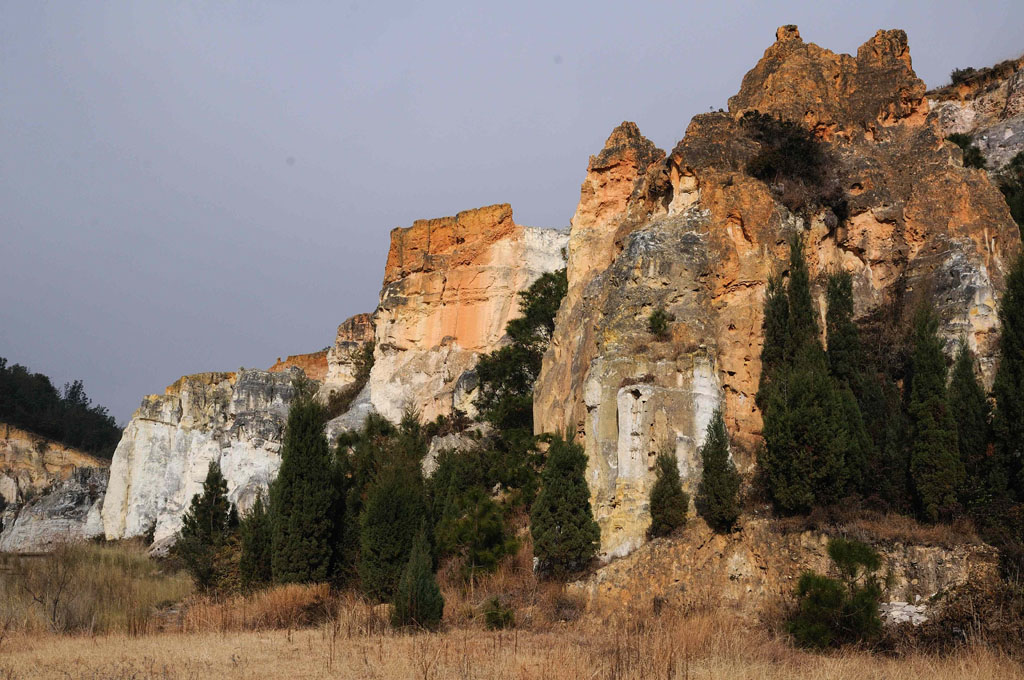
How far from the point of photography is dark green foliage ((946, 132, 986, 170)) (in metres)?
24.6

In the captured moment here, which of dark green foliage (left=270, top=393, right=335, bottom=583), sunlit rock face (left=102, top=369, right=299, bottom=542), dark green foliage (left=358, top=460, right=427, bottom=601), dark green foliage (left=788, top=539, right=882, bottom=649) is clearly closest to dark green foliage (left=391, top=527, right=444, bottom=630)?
dark green foliage (left=358, top=460, right=427, bottom=601)

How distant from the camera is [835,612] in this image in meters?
10.1

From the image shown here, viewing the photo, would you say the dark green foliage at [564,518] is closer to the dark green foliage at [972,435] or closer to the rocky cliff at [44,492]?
the dark green foliage at [972,435]

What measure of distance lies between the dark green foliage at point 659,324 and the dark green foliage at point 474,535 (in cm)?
431

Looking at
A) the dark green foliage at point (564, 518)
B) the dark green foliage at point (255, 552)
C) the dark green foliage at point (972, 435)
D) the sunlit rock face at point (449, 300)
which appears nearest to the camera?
the dark green foliage at point (972, 435)

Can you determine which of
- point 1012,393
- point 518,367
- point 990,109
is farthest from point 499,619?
point 990,109

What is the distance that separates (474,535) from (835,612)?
6688mm

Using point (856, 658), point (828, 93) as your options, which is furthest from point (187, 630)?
point (828, 93)

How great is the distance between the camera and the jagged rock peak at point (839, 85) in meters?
17.9

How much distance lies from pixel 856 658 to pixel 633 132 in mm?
16923

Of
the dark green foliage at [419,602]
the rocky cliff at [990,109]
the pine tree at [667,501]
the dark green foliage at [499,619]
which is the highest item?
the rocky cliff at [990,109]

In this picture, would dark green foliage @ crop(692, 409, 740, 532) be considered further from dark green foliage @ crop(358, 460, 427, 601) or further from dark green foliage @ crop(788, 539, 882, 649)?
dark green foliage @ crop(358, 460, 427, 601)

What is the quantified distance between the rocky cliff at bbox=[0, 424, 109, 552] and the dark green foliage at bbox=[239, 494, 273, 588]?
74.2 ft

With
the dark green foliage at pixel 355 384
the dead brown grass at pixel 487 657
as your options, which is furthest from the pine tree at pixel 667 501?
the dark green foliage at pixel 355 384
